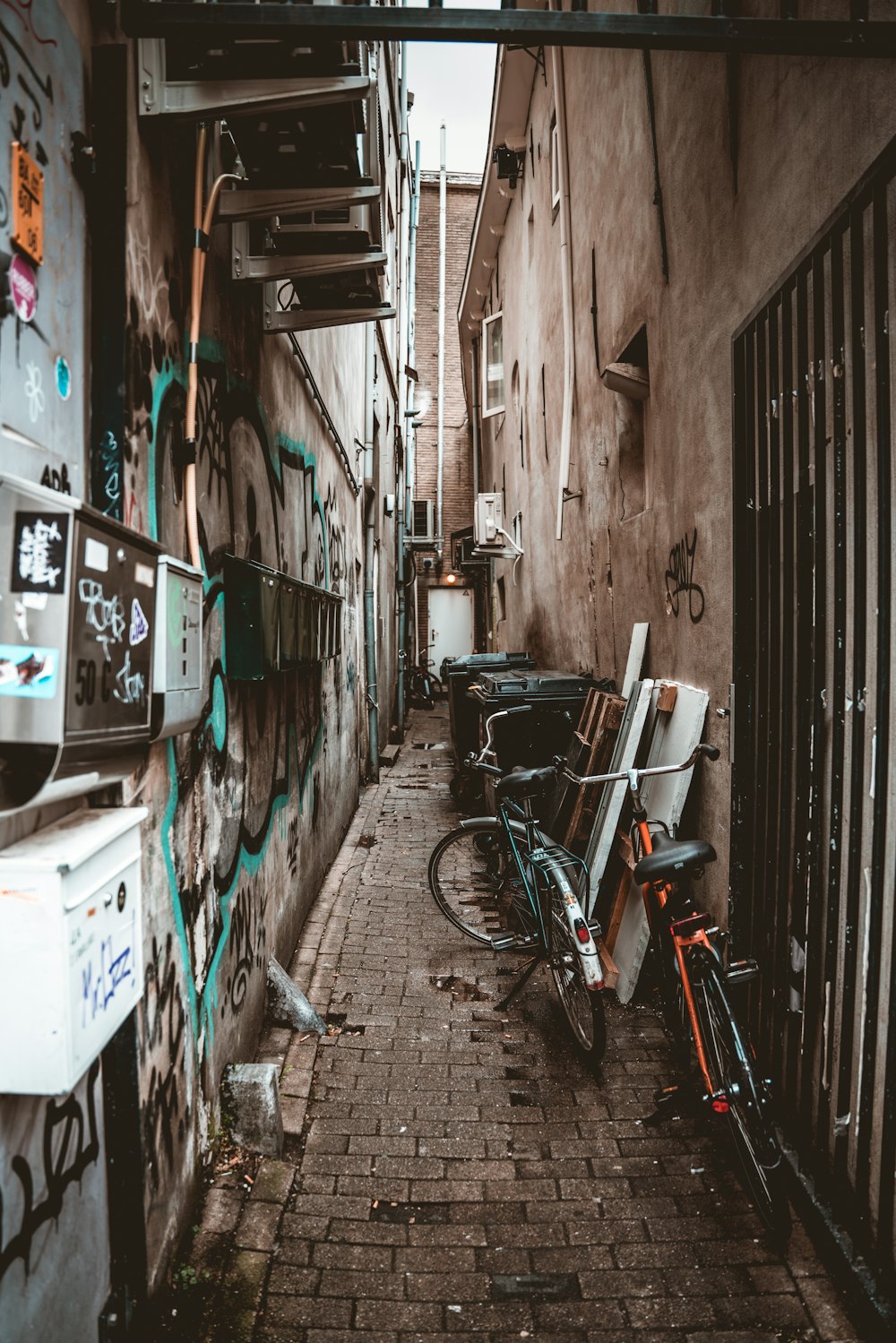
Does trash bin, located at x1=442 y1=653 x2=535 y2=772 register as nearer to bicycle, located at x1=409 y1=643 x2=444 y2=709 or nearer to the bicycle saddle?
the bicycle saddle

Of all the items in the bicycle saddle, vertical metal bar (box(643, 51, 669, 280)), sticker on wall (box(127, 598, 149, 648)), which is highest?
vertical metal bar (box(643, 51, 669, 280))

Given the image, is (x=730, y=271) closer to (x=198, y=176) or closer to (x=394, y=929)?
(x=198, y=176)

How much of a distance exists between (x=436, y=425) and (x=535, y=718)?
1826 cm

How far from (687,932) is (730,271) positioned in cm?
333

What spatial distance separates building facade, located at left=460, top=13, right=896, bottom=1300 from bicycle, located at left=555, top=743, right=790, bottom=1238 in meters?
0.26

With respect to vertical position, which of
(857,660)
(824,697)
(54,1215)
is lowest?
(54,1215)

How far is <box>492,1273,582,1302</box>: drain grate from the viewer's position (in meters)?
2.85

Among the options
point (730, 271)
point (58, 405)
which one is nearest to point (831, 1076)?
point (58, 405)

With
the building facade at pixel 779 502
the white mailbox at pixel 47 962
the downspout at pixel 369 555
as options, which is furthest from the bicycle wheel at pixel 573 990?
the downspout at pixel 369 555

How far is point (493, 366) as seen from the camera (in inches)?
666

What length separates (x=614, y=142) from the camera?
6.86 m

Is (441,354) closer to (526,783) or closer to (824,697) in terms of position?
(526,783)

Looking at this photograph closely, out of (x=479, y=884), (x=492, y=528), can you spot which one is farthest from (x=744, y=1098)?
(x=492, y=528)

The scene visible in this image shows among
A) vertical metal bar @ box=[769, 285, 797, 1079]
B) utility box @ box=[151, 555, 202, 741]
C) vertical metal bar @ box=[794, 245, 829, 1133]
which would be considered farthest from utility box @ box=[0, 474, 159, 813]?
vertical metal bar @ box=[769, 285, 797, 1079]
